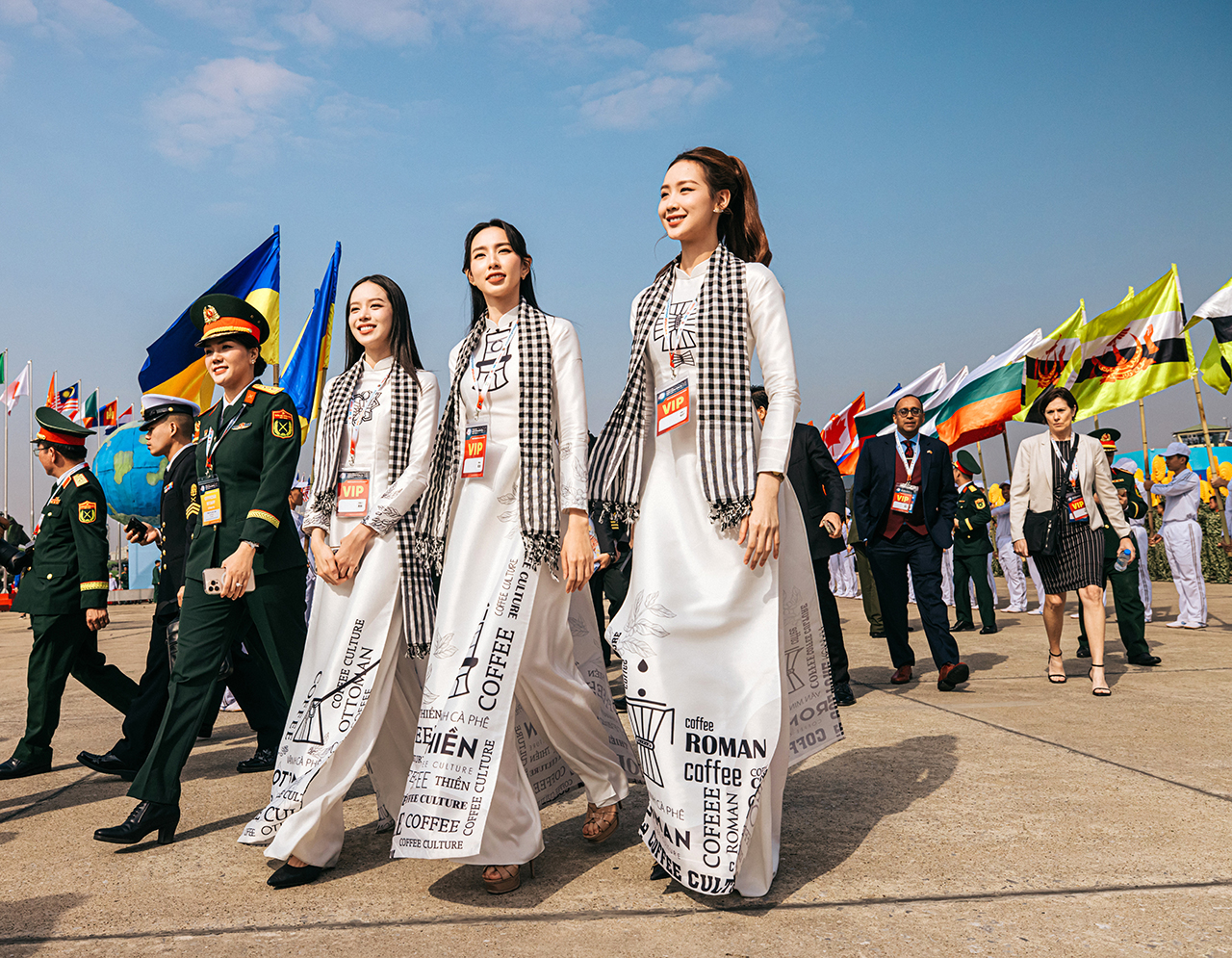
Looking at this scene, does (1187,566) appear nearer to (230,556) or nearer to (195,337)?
(230,556)

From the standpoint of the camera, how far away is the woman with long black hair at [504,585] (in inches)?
107

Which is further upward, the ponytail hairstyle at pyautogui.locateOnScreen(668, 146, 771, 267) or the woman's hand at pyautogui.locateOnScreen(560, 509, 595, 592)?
the ponytail hairstyle at pyautogui.locateOnScreen(668, 146, 771, 267)

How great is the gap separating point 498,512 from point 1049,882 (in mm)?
1926

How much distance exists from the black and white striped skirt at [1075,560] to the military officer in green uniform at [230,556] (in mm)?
5086

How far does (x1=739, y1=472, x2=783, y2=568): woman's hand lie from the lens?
104 inches

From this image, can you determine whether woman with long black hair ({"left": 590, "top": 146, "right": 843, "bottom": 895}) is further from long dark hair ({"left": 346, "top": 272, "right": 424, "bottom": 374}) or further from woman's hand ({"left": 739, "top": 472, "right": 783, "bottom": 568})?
long dark hair ({"left": 346, "top": 272, "right": 424, "bottom": 374})

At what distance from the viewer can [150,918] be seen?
2.59 meters

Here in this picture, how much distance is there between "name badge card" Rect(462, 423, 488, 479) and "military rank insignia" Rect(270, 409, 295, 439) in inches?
37.7

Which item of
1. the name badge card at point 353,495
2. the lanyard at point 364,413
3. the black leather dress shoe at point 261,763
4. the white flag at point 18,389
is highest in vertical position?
the white flag at point 18,389

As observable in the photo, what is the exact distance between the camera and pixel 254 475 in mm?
3650

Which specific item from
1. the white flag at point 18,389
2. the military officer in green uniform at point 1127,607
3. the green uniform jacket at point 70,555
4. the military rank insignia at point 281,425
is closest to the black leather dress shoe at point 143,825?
the military rank insignia at point 281,425

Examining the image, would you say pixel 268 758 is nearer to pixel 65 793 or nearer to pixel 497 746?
pixel 65 793

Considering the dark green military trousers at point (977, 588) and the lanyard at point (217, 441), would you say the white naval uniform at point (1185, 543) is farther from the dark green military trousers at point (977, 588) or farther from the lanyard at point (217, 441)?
the lanyard at point (217, 441)

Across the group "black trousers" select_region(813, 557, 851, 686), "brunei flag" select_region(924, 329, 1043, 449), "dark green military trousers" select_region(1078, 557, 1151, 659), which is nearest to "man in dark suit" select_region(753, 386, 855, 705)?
"black trousers" select_region(813, 557, 851, 686)
